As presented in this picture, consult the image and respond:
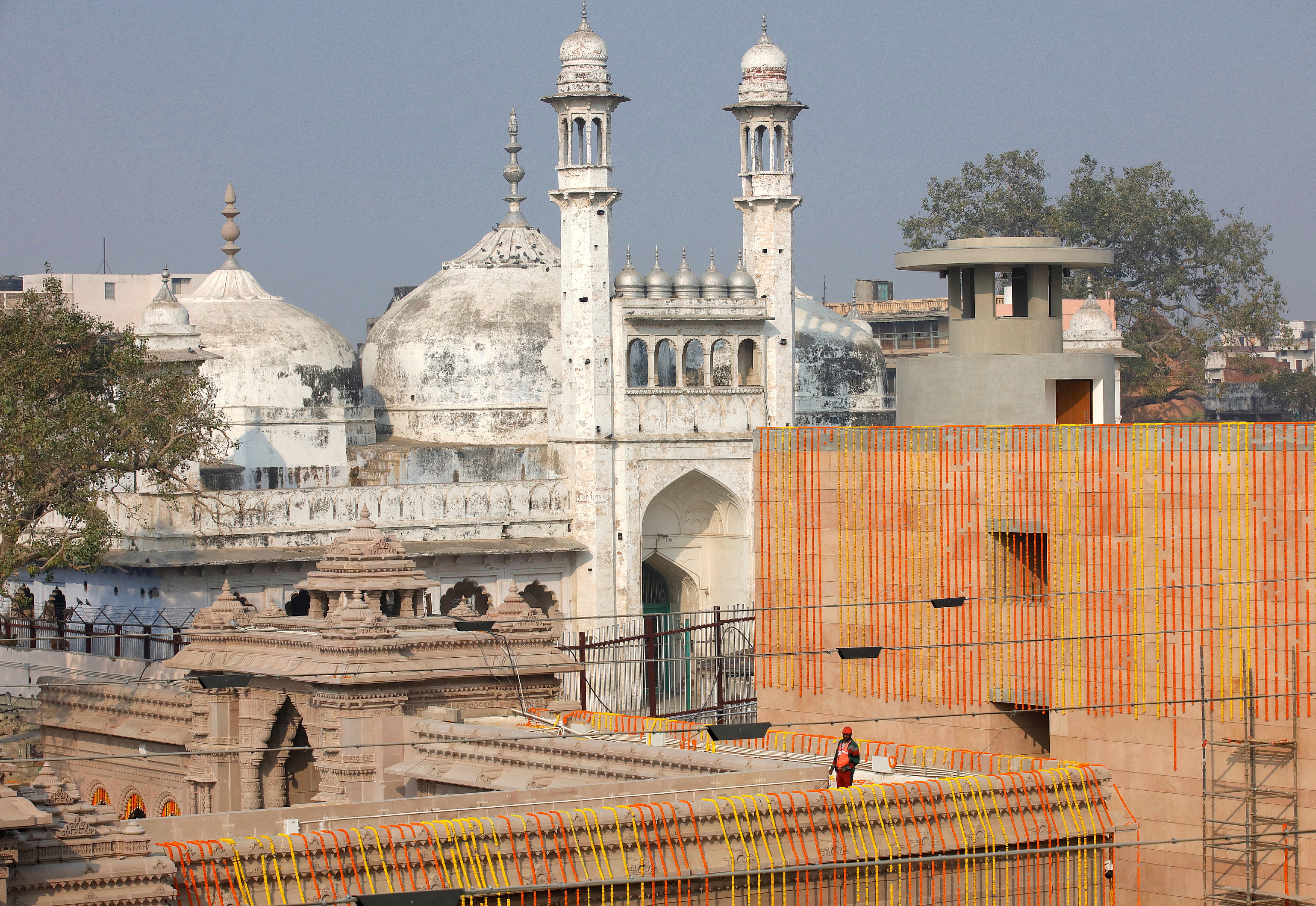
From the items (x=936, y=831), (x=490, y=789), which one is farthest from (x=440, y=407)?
(x=936, y=831)

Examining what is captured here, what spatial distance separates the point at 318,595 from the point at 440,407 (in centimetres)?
1729

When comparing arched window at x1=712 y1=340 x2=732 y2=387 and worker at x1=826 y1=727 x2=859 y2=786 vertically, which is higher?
arched window at x1=712 y1=340 x2=732 y2=387

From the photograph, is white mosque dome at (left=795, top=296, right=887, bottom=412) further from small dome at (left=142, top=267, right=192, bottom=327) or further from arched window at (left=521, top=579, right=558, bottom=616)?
small dome at (left=142, top=267, right=192, bottom=327)

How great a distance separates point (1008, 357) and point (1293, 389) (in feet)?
158

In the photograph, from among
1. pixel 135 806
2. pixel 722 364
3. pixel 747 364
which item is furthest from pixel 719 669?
pixel 722 364

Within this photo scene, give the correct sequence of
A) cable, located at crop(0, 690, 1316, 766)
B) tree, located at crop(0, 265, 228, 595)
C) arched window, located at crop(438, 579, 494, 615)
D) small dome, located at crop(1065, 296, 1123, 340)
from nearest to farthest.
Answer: cable, located at crop(0, 690, 1316, 766) → tree, located at crop(0, 265, 228, 595) → arched window, located at crop(438, 579, 494, 615) → small dome, located at crop(1065, 296, 1123, 340)

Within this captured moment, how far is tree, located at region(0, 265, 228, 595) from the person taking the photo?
91.1 feet

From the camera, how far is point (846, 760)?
16.6 m

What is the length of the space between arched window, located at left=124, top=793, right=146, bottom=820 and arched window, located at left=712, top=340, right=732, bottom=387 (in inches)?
676

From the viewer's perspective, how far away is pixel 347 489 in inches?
1400

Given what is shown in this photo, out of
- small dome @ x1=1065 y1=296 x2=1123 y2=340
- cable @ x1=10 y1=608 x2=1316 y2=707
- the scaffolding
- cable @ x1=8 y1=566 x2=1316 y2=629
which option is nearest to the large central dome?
small dome @ x1=1065 y1=296 x2=1123 y2=340

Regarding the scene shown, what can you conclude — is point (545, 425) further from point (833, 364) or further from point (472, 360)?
point (833, 364)

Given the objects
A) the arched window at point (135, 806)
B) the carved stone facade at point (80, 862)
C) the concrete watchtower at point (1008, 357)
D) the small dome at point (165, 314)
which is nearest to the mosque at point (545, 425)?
the small dome at point (165, 314)

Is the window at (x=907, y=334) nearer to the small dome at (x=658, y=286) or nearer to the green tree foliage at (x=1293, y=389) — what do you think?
the green tree foliage at (x=1293, y=389)
